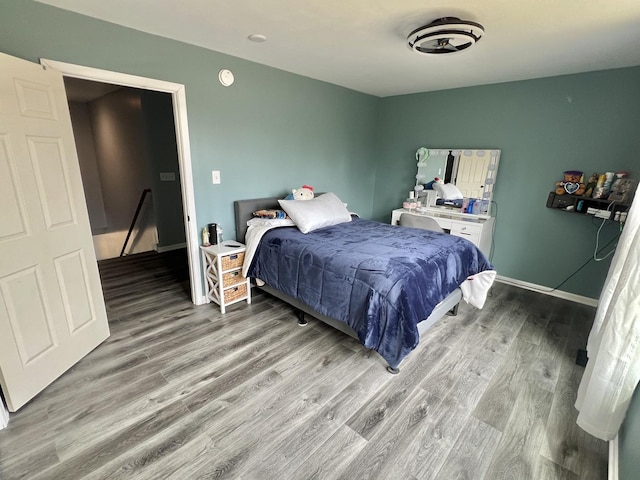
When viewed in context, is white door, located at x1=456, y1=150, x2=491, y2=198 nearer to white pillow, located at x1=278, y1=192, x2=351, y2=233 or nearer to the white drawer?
the white drawer

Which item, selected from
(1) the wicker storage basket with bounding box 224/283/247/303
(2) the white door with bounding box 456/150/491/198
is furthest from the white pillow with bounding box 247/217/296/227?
(2) the white door with bounding box 456/150/491/198

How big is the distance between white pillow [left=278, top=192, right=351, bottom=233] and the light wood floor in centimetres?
98

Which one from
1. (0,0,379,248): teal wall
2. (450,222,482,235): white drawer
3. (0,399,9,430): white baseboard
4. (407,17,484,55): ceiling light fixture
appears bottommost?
(0,399,9,430): white baseboard

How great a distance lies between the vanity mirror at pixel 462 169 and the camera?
3654 mm

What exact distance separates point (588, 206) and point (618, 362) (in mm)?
2303

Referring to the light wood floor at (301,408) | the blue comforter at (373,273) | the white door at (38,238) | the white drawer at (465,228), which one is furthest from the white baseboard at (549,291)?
the white door at (38,238)

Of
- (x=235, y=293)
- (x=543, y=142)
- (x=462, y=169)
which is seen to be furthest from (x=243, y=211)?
(x=543, y=142)

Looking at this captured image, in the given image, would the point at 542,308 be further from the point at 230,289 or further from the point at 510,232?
the point at 230,289

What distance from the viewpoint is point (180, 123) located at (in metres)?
2.59

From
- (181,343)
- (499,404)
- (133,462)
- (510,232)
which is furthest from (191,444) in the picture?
(510,232)

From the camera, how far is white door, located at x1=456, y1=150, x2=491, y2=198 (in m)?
3.69

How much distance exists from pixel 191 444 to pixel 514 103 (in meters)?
4.37

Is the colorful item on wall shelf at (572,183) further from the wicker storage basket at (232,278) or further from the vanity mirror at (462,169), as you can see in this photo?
the wicker storage basket at (232,278)

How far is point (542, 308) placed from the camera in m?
3.08
